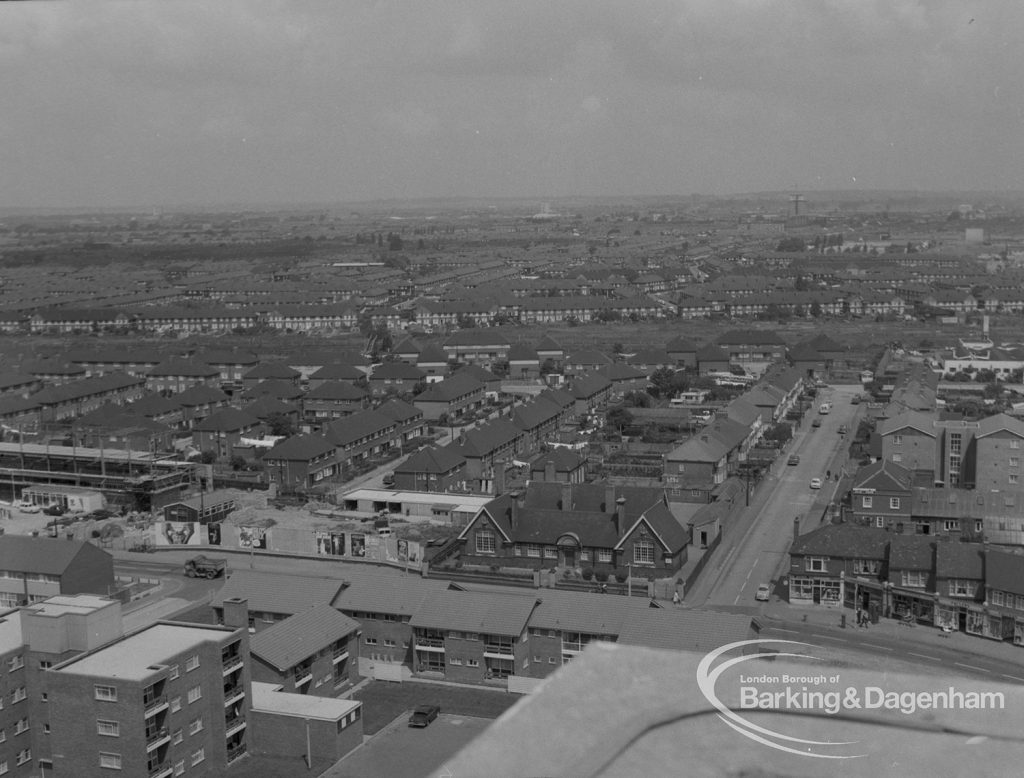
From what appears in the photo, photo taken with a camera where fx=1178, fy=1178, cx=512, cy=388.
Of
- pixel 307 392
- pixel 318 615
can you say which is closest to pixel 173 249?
pixel 307 392

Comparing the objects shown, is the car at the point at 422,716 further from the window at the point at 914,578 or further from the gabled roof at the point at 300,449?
the gabled roof at the point at 300,449

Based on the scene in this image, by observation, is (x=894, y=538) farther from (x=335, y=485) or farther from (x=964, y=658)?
(x=335, y=485)

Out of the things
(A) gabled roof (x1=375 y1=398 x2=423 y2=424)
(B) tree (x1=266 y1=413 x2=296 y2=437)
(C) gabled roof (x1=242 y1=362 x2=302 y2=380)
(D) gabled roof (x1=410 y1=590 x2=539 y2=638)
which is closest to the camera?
(D) gabled roof (x1=410 y1=590 x2=539 y2=638)

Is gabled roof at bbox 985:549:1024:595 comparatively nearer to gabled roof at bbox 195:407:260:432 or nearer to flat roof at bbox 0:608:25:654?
flat roof at bbox 0:608:25:654

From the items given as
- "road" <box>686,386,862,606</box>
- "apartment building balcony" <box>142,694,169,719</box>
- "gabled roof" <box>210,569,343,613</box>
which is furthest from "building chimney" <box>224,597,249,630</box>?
"road" <box>686,386,862,606</box>

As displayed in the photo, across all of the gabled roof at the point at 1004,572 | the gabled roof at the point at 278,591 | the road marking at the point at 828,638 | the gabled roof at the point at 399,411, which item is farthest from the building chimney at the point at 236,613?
the gabled roof at the point at 399,411

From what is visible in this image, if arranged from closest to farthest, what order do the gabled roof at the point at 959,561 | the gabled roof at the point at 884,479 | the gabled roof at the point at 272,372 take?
1. the gabled roof at the point at 959,561
2. the gabled roof at the point at 884,479
3. the gabled roof at the point at 272,372

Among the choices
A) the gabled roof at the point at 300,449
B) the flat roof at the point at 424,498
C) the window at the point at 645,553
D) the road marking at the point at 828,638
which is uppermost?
the gabled roof at the point at 300,449
